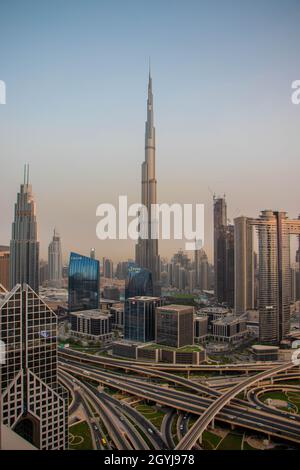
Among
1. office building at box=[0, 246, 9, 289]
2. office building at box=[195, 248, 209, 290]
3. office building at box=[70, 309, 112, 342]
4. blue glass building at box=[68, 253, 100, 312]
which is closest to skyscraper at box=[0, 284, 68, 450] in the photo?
office building at box=[0, 246, 9, 289]

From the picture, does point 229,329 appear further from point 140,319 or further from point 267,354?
point 140,319

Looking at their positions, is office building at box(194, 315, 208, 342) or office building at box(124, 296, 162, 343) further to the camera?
office building at box(194, 315, 208, 342)

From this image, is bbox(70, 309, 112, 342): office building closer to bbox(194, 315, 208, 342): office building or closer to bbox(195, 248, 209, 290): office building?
bbox(194, 315, 208, 342): office building

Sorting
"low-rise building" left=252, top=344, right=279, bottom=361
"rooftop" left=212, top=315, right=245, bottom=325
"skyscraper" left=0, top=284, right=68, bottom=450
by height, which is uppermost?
"skyscraper" left=0, top=284, right=68, bottom=450

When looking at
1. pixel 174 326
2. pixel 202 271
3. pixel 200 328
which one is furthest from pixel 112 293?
pixel 174 326

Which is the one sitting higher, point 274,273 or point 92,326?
point 274,273

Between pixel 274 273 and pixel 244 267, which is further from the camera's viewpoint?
pixel 244 267

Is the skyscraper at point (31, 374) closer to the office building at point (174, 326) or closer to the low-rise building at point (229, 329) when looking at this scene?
the office building at point (174, 326)
